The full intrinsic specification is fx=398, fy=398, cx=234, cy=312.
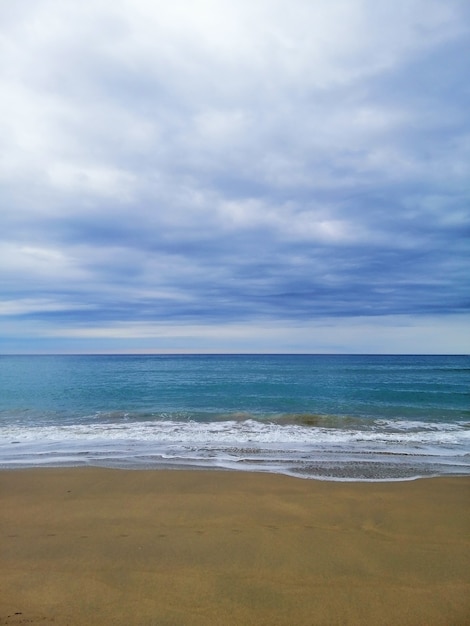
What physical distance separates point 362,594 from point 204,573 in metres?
1.63

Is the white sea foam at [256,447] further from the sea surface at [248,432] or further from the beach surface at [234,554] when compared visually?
the beach surface at [234,554]

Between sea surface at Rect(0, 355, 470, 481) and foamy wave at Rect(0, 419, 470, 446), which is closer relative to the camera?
sea surface at Rect(0, 355, 470, 481)

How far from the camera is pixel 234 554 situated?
4738 mm

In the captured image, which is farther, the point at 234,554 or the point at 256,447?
the point at 256,447

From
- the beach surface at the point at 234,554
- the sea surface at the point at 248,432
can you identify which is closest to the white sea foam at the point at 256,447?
the sea surface at the point at 248,432

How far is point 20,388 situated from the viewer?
3234 cm

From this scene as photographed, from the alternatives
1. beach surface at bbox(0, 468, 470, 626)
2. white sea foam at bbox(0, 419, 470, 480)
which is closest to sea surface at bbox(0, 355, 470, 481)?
white sea foam at bbox(0, 419, 470, 480)

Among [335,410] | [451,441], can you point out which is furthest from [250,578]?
[335,410]

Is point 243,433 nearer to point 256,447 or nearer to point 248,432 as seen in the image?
point 248,432

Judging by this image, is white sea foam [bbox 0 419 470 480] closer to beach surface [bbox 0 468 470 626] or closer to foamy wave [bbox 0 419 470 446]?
foamy wave [bbox 0 419 470 446]

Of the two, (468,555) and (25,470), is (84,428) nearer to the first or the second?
(25,470)

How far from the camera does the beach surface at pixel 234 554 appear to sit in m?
3.71

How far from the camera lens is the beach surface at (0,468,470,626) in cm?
371

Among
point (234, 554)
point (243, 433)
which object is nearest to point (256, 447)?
point (243, 433)
